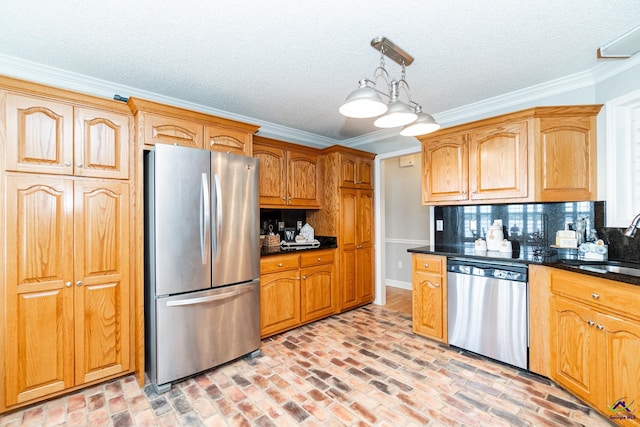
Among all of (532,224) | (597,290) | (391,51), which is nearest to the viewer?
(597,290)

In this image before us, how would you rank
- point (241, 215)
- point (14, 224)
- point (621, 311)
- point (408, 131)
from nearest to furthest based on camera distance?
point (621, 311)
point (14, 224)
point (408, 131)
point (241, 215)

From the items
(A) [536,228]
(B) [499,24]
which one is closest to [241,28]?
(B) [499,24]

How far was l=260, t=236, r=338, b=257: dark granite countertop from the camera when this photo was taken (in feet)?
10.5

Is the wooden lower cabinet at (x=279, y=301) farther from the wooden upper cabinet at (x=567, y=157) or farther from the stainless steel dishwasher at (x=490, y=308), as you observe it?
the wooden upper cabinet at (x=567, y=157)

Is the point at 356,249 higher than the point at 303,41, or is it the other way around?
the point at 303,41

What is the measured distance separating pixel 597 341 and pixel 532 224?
1.26 m

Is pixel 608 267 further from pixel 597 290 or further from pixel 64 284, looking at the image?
pixel 64 284

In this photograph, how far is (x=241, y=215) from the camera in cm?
258

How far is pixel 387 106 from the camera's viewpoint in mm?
1839

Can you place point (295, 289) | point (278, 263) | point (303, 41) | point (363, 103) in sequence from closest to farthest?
point (363, 103)
point (303, 41)
point (278, 263)
point (295, 289)

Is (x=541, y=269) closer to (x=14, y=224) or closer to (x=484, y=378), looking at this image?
(x=484, y=378)

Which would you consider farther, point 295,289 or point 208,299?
point 295,289

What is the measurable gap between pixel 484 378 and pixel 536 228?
1.48 meters

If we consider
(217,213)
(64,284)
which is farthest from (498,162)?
(64,284)
